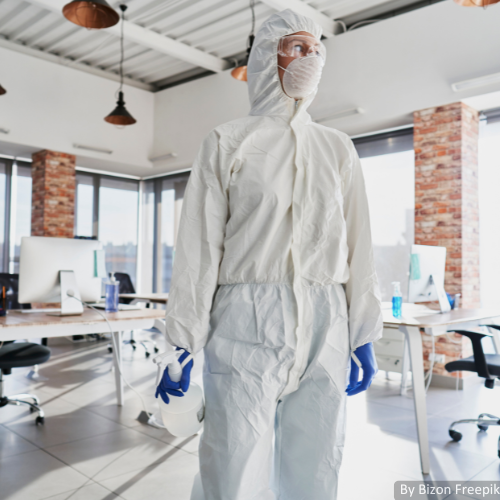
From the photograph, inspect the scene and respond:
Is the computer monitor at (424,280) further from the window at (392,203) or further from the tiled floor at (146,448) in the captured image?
the window at (392,203)

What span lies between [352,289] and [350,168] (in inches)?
13.1

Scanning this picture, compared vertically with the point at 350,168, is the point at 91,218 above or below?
above

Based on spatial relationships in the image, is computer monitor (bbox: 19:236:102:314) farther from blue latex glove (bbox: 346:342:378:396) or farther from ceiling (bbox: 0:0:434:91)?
ceiling (bbox: 0:0:434:91)

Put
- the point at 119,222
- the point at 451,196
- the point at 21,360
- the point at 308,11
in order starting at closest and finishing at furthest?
1. the point at 21,360
2. the point at 451,196
3. the point at 308,11
4. the point at 119,222

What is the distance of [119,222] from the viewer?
294 inches

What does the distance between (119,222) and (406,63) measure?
4930 millimetres

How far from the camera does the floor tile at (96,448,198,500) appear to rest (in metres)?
1.95

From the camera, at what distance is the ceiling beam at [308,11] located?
4.35 meters

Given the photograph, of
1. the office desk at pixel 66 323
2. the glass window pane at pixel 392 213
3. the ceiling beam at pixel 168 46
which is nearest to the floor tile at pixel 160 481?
the office desk at pixel 66 323

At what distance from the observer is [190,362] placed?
122 centimetres

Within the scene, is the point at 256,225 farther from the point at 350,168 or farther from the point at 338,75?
the point at 338,75

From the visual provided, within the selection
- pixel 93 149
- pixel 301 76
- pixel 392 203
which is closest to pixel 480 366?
pixel 301 76

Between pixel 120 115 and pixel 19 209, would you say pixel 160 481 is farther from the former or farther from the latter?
pixel 19 209

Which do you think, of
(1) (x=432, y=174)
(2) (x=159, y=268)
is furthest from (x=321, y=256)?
(2) (x=159, y=268)
